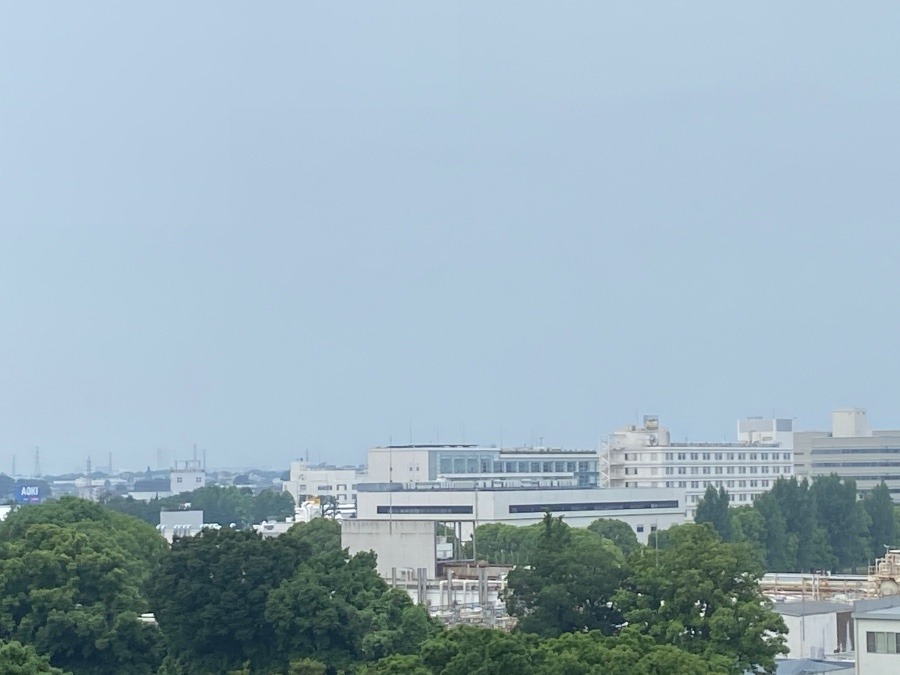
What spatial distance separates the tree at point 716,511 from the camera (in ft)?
307

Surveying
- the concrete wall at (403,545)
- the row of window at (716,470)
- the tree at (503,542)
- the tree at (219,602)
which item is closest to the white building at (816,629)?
the concrete wall at (403,545)

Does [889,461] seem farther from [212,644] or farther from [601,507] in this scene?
[212,644]

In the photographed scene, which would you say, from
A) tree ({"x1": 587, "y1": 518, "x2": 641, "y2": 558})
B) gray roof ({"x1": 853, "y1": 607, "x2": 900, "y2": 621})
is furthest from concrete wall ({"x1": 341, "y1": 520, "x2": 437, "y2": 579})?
tree ({"x1": 587, "y1": 518, "x2": 641, "y2": 558})

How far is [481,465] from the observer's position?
126562 millimetres

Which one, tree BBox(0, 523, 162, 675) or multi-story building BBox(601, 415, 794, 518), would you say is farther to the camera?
multi-story building BBox(601, 415, 794, 518)

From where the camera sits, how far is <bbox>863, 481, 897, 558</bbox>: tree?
9619 centimetres

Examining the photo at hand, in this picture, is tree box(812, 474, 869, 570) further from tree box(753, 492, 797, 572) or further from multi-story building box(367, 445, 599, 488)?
multi-story building box(367, 445, 599, 488)

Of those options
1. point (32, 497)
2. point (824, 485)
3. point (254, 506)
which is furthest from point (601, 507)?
point (32, 497)

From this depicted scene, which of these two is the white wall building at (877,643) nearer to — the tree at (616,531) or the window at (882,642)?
the window at (882,642)

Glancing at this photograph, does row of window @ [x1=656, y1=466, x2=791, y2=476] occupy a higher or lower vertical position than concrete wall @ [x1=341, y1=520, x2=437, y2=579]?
higher

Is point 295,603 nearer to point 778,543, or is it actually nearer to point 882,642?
point 882,642

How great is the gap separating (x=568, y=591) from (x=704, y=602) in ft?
13.4

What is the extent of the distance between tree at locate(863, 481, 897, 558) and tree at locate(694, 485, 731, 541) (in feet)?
26.4

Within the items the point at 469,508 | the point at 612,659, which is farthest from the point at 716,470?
the point at 612,659
